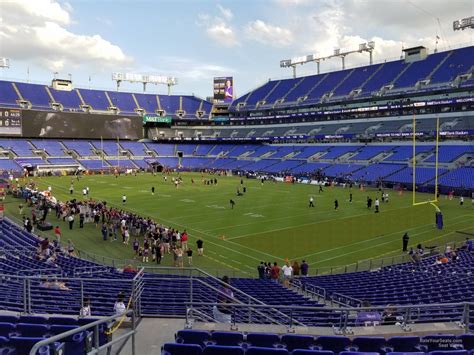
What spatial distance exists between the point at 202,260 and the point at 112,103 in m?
75.3

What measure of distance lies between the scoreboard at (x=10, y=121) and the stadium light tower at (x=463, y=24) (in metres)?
74.0

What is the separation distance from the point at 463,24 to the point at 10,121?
248 feet

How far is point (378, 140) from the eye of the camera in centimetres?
6544

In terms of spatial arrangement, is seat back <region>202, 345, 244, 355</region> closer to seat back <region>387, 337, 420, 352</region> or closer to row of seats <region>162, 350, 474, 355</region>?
row of seats <region>162, 350, 474, 355</region>

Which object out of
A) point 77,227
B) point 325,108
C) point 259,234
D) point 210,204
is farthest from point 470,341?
point 325,108

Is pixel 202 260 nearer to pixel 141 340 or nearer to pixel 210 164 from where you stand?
pixel 141 340

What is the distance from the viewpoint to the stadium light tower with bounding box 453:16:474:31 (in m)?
62.6

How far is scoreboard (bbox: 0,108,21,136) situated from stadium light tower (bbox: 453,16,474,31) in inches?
2912

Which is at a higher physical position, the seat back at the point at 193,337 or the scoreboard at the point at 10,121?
the scoreboard at the point at 10,121

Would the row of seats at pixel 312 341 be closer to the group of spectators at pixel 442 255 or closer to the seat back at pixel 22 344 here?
the seat back at pixel 22 344

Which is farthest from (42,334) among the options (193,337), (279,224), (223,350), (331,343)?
(279,224)

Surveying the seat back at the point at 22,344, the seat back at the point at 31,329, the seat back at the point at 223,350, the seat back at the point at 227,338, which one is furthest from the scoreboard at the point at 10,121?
the seat back at the point at 223,350

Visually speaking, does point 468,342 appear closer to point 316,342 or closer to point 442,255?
point 316,342

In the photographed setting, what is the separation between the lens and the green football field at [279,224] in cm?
2217
